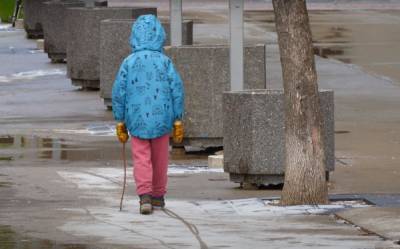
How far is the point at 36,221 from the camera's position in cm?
934

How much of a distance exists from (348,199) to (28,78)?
1165 cm

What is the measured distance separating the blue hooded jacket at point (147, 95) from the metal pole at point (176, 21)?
12.6 ft

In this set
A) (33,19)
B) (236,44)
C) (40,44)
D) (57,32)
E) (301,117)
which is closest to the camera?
(301,117)

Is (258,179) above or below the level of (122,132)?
below

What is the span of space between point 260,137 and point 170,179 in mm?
1156

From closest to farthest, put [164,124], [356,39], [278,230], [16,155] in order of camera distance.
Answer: [278,230], [164,124], [16,155], [356,39]

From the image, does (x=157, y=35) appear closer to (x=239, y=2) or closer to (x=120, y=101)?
(x=120, y=101)

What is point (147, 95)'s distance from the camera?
9.94 meters

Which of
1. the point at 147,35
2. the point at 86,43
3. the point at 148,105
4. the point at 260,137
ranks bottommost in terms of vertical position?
the point at 260,137

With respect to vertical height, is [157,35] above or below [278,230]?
above

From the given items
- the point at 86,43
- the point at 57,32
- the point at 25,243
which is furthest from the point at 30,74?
the point at 25,243

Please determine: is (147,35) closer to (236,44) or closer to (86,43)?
(236,44)

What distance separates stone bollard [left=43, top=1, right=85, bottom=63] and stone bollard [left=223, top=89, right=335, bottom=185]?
40.9 feet

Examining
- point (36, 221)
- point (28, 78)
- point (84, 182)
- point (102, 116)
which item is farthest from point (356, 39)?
point (36, 221)
